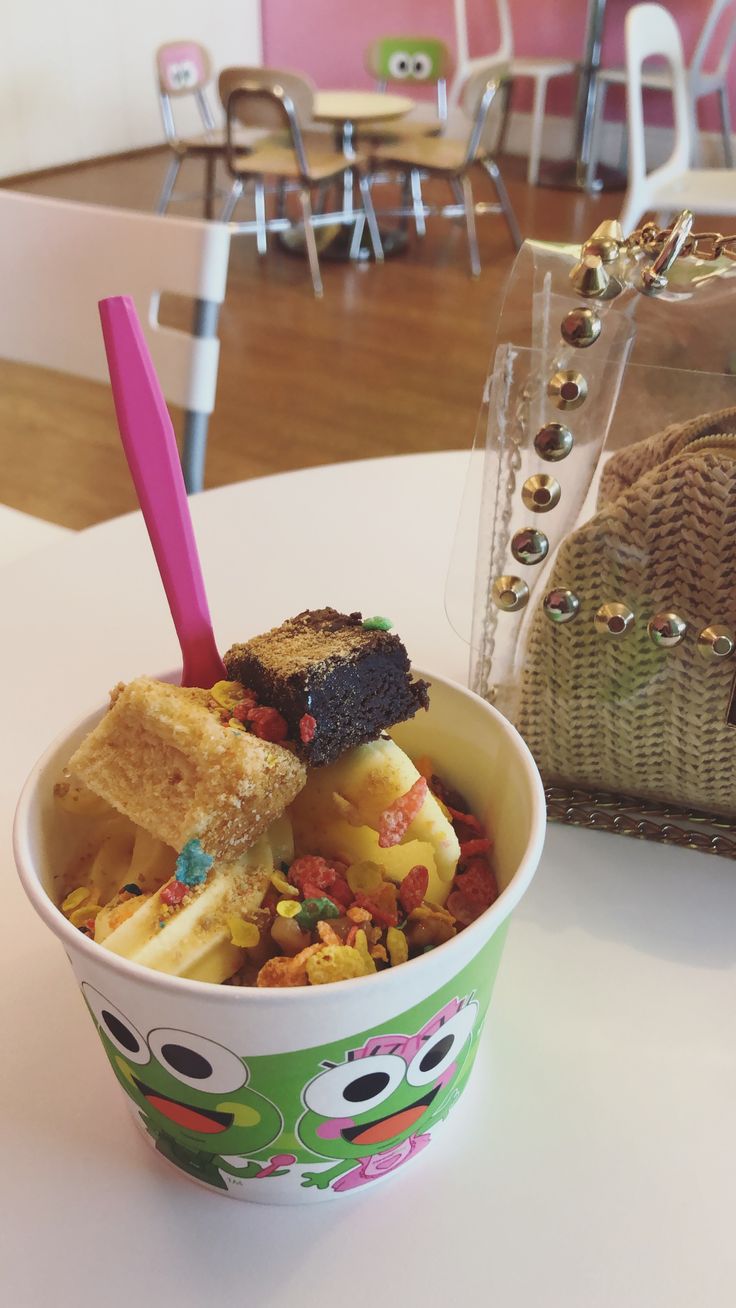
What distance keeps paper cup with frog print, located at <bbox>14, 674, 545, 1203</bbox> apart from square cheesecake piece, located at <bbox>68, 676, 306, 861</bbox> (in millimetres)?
30

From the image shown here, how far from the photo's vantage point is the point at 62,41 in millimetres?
4328

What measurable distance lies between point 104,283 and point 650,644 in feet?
2.54

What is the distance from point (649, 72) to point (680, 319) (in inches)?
187

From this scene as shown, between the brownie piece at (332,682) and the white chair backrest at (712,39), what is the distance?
4.32m

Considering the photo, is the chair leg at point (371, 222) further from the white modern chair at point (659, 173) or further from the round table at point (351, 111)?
the white modern chair at point (659, 173)

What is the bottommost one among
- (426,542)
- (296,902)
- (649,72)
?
(649,72)

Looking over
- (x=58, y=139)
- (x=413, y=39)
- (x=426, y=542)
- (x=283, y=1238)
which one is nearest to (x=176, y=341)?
(x=426, y=542)

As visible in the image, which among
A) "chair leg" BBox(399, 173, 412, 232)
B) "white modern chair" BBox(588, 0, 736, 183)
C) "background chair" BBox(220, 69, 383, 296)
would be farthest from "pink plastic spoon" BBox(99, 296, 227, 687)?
"white modern chair" BBox(588, 0, 736, 183)

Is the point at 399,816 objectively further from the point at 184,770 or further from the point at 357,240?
the point at 357,240

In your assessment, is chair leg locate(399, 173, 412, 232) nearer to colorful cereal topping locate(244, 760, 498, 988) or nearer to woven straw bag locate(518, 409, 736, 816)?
woven straw bag locate(518, 409, 736, 816)

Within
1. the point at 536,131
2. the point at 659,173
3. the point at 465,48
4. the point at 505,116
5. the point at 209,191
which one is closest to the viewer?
the point at 659,173

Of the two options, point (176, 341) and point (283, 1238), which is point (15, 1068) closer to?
point (283, 1238)

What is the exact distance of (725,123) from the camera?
4309 millimetres

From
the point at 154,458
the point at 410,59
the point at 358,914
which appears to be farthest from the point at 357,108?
the point at 358,914
